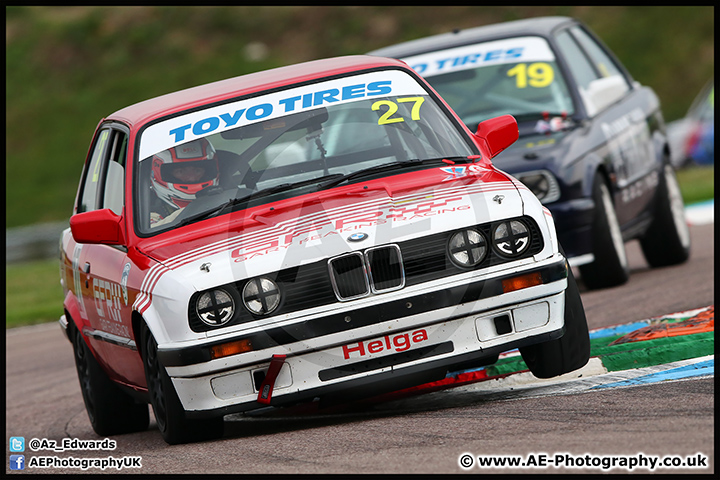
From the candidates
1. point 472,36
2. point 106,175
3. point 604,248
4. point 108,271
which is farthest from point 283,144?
point 472,36

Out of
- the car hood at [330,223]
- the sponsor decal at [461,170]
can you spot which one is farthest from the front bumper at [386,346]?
the sponsor decal at [461,170]

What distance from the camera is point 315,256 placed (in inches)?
206

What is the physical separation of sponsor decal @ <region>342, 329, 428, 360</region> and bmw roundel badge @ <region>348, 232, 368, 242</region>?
1.38 ft

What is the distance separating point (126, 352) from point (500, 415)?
6.69ft

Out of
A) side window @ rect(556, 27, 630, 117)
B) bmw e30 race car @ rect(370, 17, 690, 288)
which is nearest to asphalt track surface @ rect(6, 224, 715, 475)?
bmw e30 race car @ rect(370, 17, 690, 288)

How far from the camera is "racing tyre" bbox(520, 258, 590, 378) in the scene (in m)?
5.52

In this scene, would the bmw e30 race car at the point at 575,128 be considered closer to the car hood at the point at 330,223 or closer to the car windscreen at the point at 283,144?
Result: the car windscreen at the point at 283,144

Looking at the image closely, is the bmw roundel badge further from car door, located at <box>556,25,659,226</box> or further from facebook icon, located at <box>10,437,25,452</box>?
car door, located at <box>556,25,659,226</box>

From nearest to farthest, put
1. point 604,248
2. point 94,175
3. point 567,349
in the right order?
point 567,349 < point 94,175 < point 604,248

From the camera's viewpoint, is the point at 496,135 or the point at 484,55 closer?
the point at 496,135

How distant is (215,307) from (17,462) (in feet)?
5.61

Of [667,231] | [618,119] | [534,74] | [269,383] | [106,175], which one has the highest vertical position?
[106,175]

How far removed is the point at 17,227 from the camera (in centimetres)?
3503

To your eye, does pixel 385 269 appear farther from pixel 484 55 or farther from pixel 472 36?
pixel 472 36
